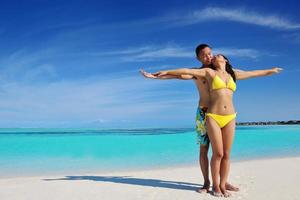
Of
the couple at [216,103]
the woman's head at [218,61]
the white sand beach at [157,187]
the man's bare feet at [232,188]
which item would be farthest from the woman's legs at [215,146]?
the woman's head at [218,61]

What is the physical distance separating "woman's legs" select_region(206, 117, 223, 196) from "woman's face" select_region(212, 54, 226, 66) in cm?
77

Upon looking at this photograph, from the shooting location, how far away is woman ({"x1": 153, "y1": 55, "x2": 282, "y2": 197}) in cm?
522

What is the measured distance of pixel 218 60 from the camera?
5379 millimetres

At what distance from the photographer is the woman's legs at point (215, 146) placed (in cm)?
520

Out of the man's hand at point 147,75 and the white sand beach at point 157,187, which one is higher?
the man's hand at point 147,75

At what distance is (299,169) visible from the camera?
7.76 metres

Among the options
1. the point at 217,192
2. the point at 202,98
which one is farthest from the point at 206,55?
the point at 217,192

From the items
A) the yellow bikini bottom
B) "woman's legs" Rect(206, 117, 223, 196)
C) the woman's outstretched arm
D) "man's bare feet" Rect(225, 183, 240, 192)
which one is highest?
the woman's outstretched arm

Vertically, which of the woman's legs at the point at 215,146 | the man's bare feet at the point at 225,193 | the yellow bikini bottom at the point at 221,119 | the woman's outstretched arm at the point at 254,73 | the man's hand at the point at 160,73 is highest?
the woman's outstretched arm at the point at 254,73

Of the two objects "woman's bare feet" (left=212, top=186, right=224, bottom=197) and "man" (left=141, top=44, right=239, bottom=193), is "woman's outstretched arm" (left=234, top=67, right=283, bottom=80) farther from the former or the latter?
"woman's bare feet" (left=212, top=186, right=224, bottom=197)

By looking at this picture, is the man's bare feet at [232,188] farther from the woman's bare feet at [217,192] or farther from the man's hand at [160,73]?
the man's hand at [160,73]

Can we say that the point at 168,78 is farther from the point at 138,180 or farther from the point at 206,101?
the point at 138,180

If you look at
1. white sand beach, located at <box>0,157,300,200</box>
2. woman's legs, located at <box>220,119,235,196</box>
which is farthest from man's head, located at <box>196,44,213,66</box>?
white sand beach, located at <box>0,157,300,200</box>

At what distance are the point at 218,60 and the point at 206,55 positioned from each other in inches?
7.1
